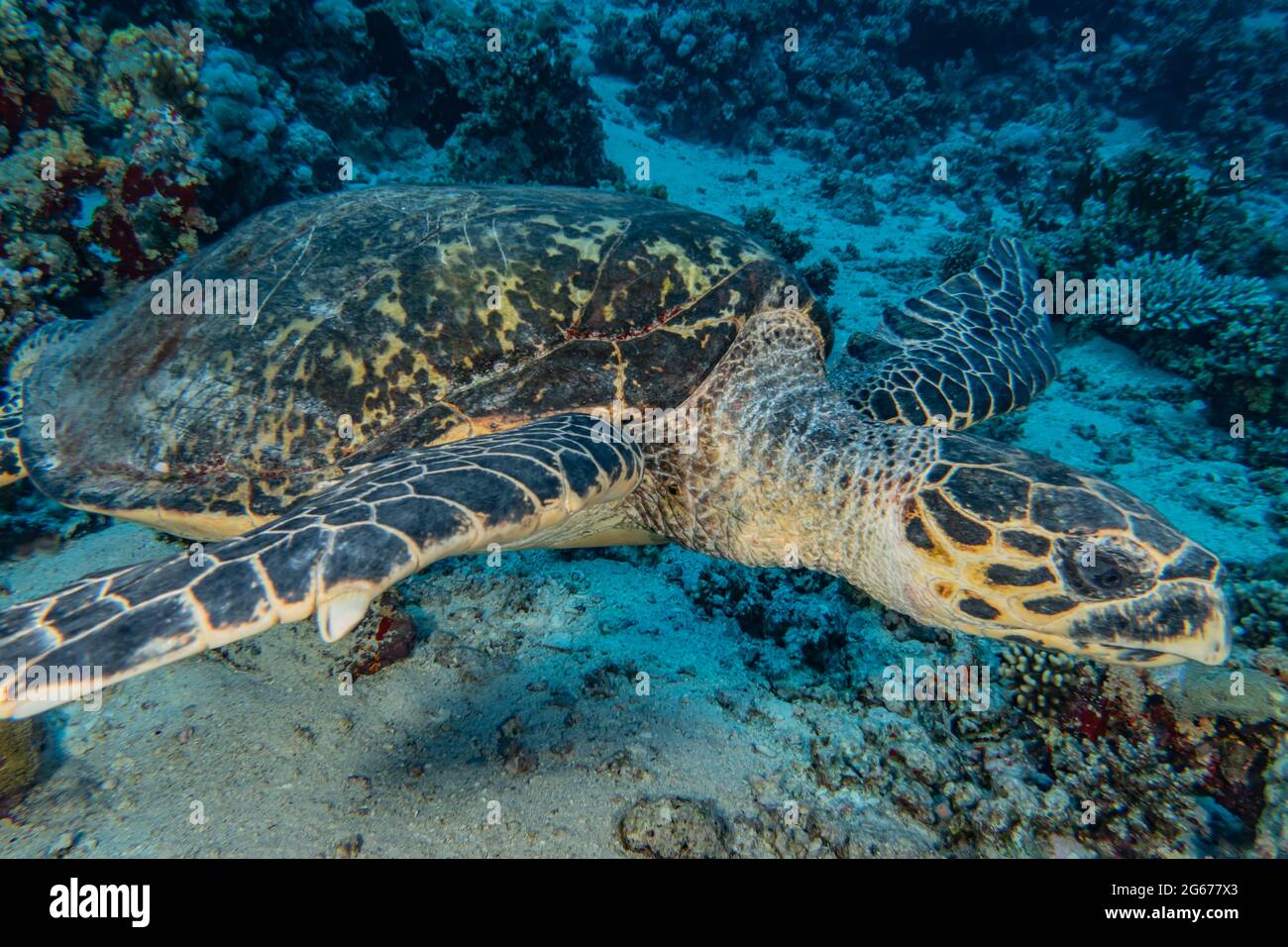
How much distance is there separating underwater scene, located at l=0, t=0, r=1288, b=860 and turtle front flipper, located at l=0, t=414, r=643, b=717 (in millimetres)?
12

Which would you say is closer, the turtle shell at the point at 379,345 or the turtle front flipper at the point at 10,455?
the turtle shell at the point at 379,345

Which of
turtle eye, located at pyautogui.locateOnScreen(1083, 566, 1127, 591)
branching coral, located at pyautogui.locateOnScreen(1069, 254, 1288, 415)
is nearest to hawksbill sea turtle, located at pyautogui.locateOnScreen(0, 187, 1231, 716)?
turtle eye, located at pyautogui.locateOnScreen(1083, 566, 1127, 591)

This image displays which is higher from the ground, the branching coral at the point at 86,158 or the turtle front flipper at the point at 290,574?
the branching coral at the point at 86,158

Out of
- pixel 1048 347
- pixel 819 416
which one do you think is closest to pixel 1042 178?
pixel 1048 347

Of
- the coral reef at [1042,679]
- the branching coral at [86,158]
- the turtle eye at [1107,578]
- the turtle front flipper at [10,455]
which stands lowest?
the coral reef at [1042,679]

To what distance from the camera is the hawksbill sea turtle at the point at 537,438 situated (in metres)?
1.95

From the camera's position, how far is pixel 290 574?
63.2 inches

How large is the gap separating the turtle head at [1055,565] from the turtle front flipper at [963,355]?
116 cm

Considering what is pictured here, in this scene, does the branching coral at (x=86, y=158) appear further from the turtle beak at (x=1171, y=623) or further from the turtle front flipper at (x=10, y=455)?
→ the turtle beak at (x=1171, y=623)

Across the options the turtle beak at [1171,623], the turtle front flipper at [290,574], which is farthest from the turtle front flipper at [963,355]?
the turtle front flipper at [290,574]

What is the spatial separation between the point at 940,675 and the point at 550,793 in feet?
6.92

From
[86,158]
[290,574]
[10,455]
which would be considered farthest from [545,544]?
[86,158]

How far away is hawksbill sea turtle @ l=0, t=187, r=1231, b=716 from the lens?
1.95m

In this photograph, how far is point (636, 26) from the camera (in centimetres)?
1209
